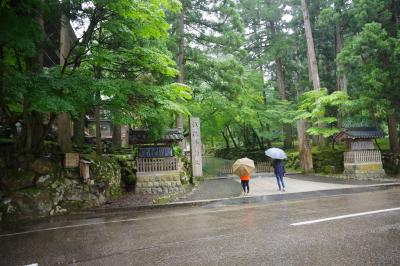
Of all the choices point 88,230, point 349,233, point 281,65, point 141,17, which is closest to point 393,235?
point 349,233

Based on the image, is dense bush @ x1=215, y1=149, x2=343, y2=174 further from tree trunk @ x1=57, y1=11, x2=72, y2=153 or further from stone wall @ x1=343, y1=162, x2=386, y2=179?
tree trunk @ x1=57, y1=11, x2=72, y2=153

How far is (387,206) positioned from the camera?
25.1 ft

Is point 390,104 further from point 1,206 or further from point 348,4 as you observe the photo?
point 1,206

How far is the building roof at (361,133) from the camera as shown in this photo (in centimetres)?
1736

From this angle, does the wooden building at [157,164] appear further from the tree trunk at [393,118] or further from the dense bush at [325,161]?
the tree trunk at [393,118]

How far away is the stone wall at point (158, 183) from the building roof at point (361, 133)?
10589 mm

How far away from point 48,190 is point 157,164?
5598 millimetres

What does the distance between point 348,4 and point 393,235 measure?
22.7 m

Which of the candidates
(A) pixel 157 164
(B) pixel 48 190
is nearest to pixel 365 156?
(A) pixel 157 164

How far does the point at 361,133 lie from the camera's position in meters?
17.5

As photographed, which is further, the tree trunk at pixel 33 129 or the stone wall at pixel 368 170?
the stone wall at pixel 368 170

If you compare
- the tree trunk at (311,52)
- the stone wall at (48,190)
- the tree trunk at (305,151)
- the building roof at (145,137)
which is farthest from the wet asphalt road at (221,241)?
the tree trunk at (311,52)

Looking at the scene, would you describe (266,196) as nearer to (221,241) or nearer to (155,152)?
(155,152)

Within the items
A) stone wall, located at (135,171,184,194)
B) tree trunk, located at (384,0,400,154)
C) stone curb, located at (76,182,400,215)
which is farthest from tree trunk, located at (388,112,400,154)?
stone wall, located at (135,171,184,194)
